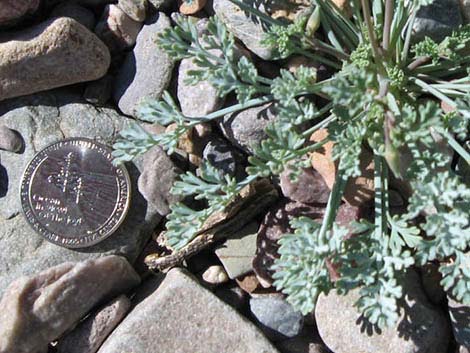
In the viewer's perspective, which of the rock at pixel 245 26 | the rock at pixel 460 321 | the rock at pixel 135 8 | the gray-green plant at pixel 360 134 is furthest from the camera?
the rock at pixel 135 8

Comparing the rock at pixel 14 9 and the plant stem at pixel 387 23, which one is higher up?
the plant stem at pixel 387 23

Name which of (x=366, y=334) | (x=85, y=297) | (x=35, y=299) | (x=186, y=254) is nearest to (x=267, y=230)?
(x=186, y=254)

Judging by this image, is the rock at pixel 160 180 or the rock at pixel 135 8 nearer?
the rock at pixel 160 180

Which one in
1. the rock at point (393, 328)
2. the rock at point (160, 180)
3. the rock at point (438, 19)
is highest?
the rock at point (438, 19)

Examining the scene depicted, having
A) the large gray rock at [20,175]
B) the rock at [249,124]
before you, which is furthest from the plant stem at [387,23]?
the large gray rock at [20,175]

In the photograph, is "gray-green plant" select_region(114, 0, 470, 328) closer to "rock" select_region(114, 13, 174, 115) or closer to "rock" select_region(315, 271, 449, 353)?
"rock" select_region(315, 271, 449, 353)

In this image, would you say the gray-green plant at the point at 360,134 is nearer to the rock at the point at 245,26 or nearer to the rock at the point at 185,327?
the rock at the point at 245,26

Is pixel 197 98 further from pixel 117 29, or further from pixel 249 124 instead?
pixel 117 29

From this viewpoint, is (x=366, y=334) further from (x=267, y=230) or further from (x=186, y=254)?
(x=186, y=254)
